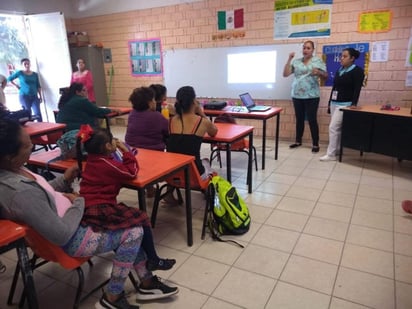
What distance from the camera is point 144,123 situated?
2695mm

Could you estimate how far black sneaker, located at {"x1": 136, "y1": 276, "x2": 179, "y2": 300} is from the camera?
69.8 inches

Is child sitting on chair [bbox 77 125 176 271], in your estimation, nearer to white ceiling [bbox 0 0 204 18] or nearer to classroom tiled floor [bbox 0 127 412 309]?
classroom tiled floor [bbox 0 127 412 309]

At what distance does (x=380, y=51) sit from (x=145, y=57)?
4158 millimetres

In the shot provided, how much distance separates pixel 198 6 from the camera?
17.8 feet

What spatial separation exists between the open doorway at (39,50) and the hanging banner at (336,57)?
15.4ft

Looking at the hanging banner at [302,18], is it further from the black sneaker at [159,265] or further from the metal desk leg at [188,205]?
the black sneaker at [159,265]

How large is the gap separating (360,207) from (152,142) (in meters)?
Answer: 1.99

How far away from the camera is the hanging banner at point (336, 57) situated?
4363 mm

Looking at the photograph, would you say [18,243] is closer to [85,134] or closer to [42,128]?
[85,134]

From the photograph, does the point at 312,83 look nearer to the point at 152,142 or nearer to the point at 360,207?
the point at 360,207

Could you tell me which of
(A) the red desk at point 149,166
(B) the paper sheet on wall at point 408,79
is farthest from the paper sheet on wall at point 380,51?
(A) the red desk at point 149,166

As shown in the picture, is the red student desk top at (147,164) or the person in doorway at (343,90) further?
the person in doorway at (343,90)

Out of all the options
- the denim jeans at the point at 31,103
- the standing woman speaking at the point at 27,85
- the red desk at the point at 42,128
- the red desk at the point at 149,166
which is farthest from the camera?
the denim jeans at the point at 31,103

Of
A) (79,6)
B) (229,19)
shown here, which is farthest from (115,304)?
(79,6)
